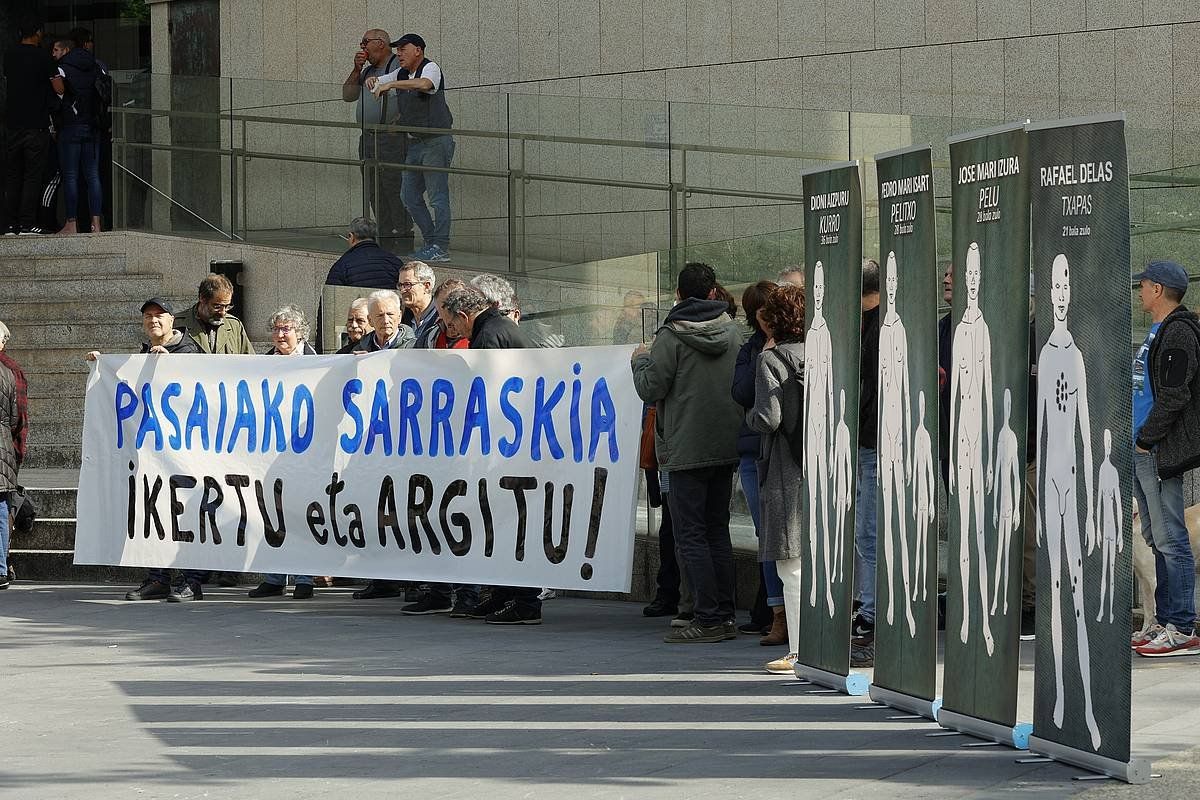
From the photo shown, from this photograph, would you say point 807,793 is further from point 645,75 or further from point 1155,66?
point 645,75

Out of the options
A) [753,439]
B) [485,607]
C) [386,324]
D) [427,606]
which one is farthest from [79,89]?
[753,439]

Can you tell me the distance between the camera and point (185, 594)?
41.1 ft

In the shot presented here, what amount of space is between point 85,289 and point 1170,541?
13394mm

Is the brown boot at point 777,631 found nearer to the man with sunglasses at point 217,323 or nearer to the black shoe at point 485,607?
the black shoe at point 485,607

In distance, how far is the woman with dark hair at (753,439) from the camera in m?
9.78

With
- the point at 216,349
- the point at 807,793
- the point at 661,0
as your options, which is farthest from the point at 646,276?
the point at 661,0

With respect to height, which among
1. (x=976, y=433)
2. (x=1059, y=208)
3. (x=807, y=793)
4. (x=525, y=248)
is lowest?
(x=807, y=793)

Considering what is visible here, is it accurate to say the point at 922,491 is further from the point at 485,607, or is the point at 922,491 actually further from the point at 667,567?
the point at 485,607

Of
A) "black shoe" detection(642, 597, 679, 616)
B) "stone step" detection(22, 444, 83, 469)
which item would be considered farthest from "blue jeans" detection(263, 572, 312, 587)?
"stone step" detection(22, 444, 83, 469)

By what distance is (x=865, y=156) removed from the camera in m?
13.9

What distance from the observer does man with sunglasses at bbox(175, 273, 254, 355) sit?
12.8m

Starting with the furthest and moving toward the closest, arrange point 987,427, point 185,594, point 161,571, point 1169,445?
point 161,571 < point 185,594 < point 1169,445 < point 987,427

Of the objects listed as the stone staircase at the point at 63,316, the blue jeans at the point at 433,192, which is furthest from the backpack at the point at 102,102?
the blue jeans at the point at 433,192

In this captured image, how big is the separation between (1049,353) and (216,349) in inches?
300
